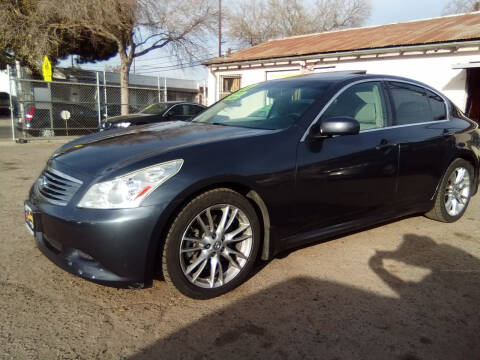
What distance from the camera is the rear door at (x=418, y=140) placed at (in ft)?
11.8

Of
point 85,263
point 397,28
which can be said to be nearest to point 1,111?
point 397,28

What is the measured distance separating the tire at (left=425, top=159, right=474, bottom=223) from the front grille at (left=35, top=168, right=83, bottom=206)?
369 cm

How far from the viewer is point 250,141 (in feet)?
8.96

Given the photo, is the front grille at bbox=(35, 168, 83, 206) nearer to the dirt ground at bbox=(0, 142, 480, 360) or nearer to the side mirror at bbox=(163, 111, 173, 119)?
the dirt ground at bbox=(0, 142, 480, 360)

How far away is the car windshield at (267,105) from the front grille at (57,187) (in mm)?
1455

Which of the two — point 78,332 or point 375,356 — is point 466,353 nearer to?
point 375,356

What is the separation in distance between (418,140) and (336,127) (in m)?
1.33

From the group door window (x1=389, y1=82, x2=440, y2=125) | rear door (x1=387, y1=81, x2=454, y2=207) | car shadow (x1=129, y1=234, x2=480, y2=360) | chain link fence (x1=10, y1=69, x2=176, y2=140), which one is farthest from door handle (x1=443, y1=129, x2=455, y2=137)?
chain link fence (x1=10, y1=69, x2=176, y2=140)

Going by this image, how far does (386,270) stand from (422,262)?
17.4 inches

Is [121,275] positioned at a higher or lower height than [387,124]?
lower

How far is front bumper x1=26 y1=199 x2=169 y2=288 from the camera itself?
2246 millimetres

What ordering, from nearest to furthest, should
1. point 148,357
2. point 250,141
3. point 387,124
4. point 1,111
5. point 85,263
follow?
point 148,357
point 85,263
point 250,141
point 387,124
point 1,111

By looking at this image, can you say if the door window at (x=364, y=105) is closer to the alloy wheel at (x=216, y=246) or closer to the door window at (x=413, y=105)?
the door window at (x=413, y=105)

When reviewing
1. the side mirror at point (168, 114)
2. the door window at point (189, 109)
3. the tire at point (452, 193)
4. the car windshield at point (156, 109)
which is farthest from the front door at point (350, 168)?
the door window at point (189, 109)
